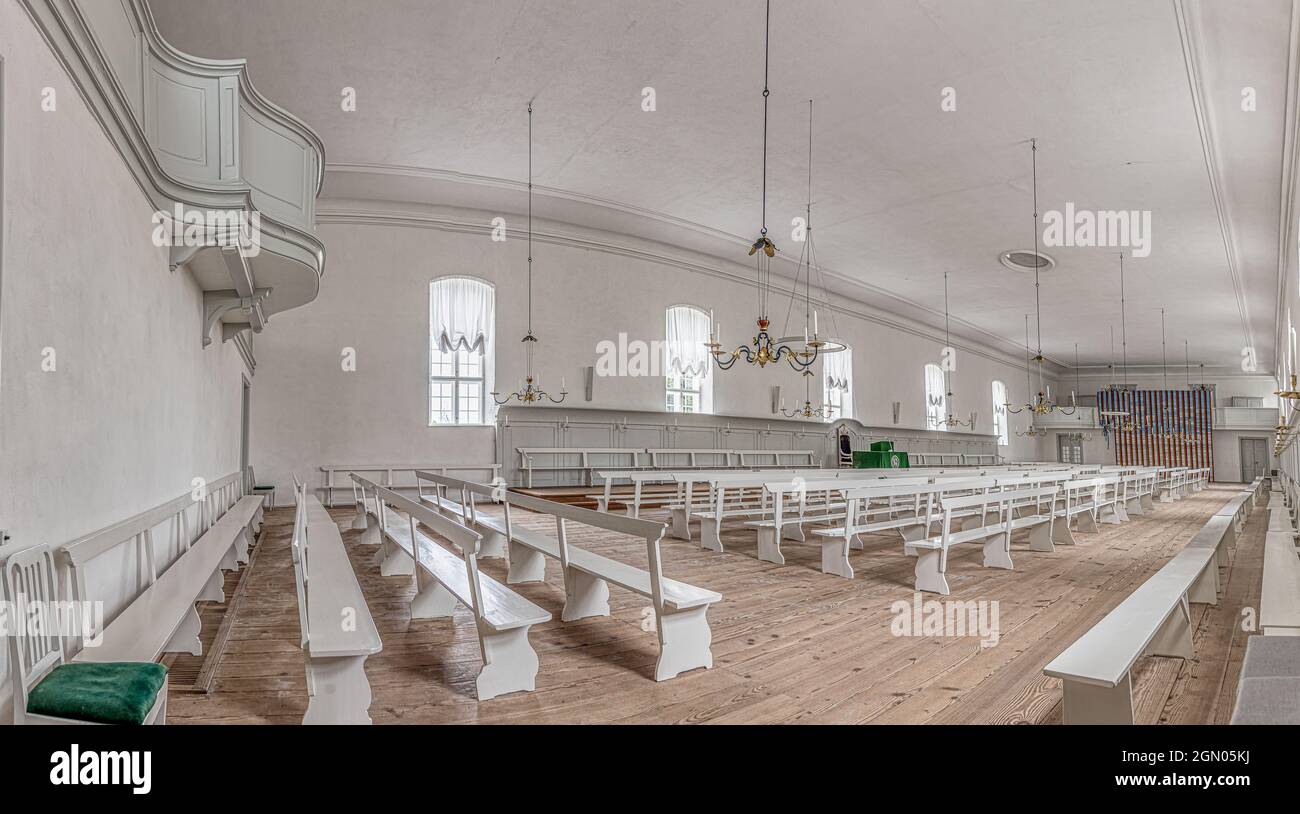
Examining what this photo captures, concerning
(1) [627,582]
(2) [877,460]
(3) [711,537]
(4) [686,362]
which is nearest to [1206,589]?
(3) [711,537]

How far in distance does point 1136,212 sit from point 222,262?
12167mm

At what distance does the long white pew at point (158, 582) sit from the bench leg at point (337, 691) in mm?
607

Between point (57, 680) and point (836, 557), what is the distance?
4.50 meters

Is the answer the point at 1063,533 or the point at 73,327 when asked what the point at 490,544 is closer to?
the point at 73,327

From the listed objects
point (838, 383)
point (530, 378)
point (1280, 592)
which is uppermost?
point (838, 383)

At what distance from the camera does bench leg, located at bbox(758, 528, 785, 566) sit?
562 cm

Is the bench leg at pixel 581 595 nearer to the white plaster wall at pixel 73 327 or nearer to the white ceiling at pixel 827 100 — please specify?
the white plaster wall at pixel 73 327

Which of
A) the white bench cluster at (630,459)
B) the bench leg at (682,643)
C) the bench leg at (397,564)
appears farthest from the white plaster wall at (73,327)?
the white bench cluster at (630,459)

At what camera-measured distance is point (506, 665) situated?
2709 mm

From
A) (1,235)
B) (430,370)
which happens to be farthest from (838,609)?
(430,370)

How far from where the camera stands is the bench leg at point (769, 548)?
18.5 ft

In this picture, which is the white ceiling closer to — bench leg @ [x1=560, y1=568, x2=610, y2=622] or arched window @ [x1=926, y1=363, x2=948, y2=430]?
bench leg @ [x1=560, y1=568, x2=610, y2=622]

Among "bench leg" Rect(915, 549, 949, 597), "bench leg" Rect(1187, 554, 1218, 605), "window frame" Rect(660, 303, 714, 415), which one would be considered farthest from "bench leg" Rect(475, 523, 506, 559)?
"window frame" Rect(660, 303, 714, 415)

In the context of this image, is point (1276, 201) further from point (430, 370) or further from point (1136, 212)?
point (430, 370)
